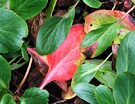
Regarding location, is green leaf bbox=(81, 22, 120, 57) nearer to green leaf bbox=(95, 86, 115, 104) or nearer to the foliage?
the foliage

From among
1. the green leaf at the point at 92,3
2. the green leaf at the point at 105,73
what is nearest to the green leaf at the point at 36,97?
the green leaf at the point at 105,73

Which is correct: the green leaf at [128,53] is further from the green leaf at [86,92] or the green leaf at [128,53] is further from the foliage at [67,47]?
the green leaf at [86,92]

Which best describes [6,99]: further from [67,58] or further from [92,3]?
[92,3]

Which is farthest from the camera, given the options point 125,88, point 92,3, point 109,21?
point 109,21

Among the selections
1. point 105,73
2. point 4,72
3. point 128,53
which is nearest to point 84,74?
point 105,73

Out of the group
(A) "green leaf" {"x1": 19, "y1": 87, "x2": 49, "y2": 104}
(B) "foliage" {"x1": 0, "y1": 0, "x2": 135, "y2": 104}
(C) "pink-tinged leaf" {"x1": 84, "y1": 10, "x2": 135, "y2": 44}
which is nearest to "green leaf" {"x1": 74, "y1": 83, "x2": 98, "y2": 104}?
(B) "foliage" {"x1": 0, "y1": 0, "x2": 135, "y2": 104}

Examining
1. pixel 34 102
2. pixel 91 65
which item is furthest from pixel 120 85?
pixel 34 102

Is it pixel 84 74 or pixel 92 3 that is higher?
pixel 92 3
